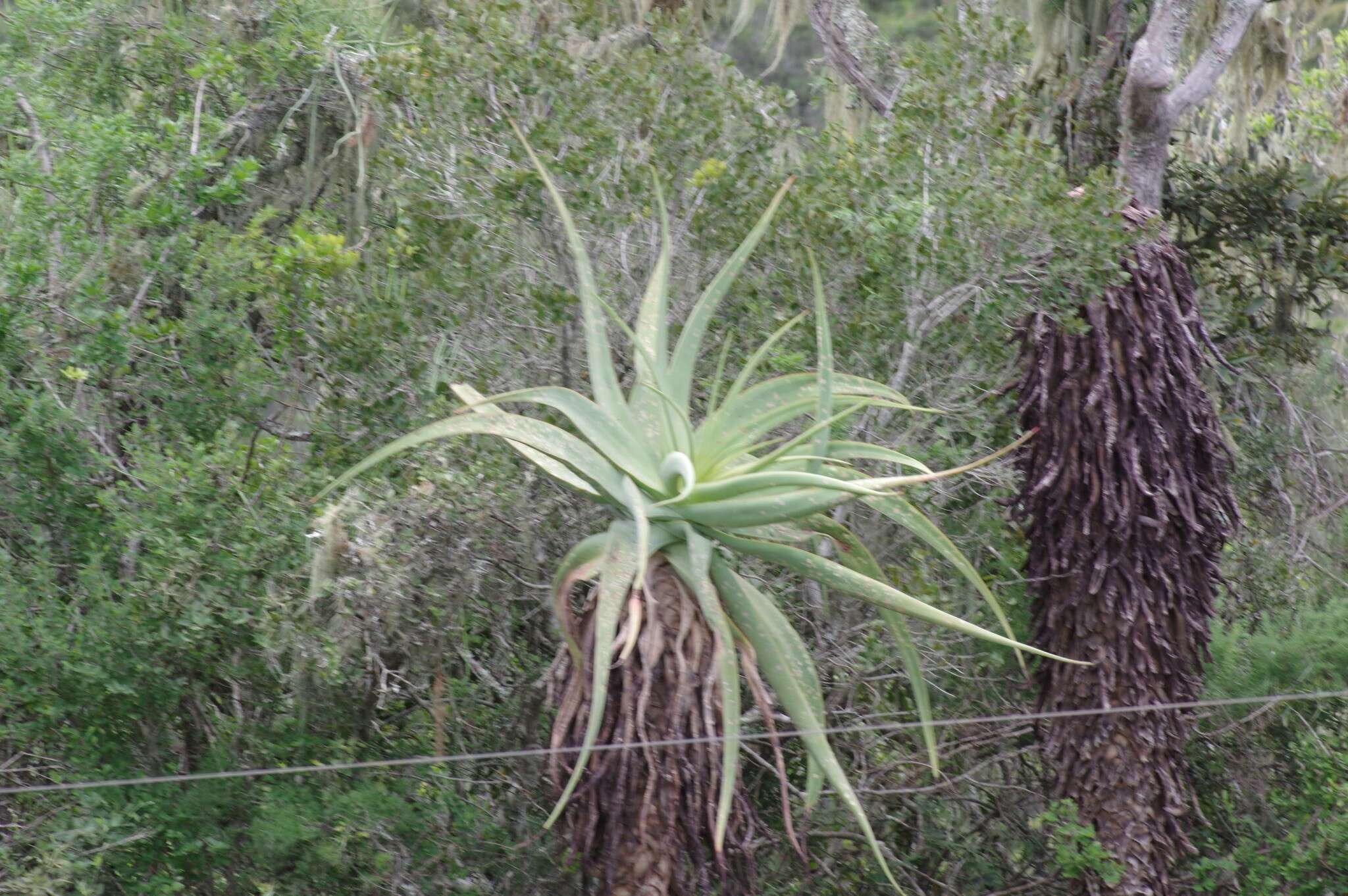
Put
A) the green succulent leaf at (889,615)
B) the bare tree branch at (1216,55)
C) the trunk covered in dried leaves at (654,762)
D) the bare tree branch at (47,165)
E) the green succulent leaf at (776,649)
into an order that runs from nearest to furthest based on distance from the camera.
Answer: the trunk covered in dried leaves at (654,762), the green succulent leaf at (776,649), the green succulent leaf at (889,615), the bare tree branch at (47,165), the bare tree branch at (1216,55)

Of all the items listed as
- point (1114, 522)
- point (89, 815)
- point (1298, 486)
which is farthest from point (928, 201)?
point (89, 815)

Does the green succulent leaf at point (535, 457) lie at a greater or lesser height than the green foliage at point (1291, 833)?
greater

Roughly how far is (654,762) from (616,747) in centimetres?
17

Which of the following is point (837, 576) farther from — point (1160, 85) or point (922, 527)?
point (1160, 85)

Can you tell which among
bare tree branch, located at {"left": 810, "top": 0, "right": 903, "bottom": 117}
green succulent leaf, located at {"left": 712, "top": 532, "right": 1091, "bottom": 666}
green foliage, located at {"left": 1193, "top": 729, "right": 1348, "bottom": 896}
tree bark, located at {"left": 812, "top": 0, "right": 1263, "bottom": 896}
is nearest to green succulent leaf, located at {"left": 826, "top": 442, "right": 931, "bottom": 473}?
green succulent leaf, located at {"left": 712, "top": 532, "right": 1091, "bottom": 666}

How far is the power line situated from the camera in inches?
232

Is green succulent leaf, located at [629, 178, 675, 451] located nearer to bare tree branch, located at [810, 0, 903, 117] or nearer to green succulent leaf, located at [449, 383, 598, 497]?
green succulent leaf, located at [449, 383, 598, 497]

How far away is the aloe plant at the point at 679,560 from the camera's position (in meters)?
5.84

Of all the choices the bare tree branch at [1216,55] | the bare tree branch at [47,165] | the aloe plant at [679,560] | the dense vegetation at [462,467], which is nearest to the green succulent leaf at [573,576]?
the aloe plant at [679,560]

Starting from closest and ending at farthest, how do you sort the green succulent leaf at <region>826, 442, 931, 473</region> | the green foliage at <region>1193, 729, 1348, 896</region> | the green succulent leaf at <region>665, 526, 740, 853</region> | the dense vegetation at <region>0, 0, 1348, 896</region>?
the green succulent leaf at <region>665, 526, 740, 853</region> < the green succulent leaf at <region>826, 442, 931, 473</region> < the dense vegetation at <region>0, 0, 1348, 896</region> < the green foliage at <region>1193, 729, 1348, 896</region>

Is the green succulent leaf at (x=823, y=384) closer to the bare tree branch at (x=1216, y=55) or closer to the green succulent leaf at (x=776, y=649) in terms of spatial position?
the green succulent leaf at (x=776, y=649)

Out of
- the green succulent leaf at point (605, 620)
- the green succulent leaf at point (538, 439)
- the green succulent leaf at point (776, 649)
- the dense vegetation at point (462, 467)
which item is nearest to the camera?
the green succulent leaf at point (605, 620)

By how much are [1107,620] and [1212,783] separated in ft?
5.79

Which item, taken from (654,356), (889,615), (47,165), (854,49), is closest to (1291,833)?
(889,615)
